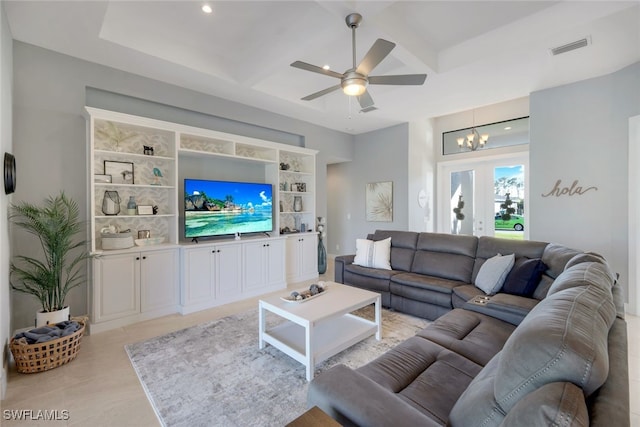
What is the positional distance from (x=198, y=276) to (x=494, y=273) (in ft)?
11.5

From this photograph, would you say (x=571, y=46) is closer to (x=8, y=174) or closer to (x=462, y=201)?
(x=462, y=201)

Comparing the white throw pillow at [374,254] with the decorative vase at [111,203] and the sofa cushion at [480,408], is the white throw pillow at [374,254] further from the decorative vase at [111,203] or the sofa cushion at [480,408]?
the decorative vase at [111,203]

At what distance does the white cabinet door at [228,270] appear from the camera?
3.96 metres

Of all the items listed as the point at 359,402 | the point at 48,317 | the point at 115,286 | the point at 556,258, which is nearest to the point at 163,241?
the point at 115,286

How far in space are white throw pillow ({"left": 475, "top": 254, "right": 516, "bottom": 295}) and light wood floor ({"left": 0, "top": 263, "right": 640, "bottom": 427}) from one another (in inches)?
43.6

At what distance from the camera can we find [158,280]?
353cm

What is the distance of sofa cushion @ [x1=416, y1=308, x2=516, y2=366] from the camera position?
1.81 meters

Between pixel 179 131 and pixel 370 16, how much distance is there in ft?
8.79

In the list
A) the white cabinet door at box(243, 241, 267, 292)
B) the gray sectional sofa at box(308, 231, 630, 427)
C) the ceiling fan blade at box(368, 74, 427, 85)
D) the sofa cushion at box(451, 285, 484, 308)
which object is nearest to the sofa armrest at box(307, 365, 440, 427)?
the gray sectional sofa at box(308, 231, 630, 427)

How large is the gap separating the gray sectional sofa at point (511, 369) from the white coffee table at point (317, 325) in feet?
2.31

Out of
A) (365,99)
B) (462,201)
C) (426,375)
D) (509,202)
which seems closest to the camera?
(426,375)

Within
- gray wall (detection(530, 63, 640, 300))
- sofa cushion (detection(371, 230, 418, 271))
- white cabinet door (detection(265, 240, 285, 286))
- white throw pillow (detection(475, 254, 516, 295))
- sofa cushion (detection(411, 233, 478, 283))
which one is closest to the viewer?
white throw pillow (detection(475, 254, 516, 295))

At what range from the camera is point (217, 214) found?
4195mm

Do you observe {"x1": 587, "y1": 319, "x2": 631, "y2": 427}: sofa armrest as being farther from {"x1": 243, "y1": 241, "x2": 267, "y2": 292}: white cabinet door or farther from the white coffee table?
{"x1": 243, "y1": 241, "x2": 267, "y2": 292}: white cabinet door
